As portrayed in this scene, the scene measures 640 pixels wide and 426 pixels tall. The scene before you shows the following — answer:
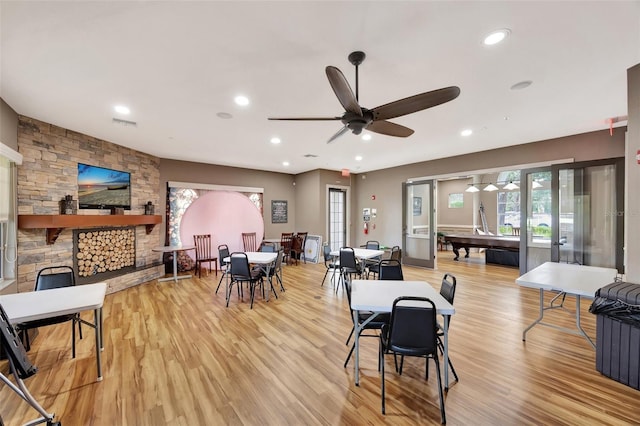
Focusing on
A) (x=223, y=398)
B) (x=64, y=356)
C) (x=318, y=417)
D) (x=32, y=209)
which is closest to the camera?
(x=318, y=417)

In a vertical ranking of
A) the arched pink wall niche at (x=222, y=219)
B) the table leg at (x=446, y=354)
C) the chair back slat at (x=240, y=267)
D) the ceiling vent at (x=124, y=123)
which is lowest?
the table leg at (x=446, y=354)

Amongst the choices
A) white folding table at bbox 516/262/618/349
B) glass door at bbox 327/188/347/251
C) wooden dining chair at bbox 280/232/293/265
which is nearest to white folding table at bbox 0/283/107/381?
white folding table at bbox 516/262/618/349

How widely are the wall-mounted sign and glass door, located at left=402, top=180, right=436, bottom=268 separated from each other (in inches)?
148

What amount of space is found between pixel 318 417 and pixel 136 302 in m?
3.96

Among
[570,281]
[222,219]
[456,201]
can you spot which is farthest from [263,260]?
[456,201]

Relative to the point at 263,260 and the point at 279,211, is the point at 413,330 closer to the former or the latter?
the point at 263,260

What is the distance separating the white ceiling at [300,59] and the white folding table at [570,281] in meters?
2.12

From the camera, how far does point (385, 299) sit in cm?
229

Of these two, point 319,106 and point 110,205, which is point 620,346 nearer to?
point 319,106

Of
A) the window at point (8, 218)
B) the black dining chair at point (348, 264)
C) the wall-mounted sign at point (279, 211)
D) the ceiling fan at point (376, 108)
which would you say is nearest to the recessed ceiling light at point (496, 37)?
the ceiling fan at point (376, 108)

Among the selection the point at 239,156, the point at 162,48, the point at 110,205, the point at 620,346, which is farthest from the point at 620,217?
the point at 110,205

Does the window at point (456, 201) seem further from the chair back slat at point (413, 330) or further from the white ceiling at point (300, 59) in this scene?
the chair back slat at point (413, 330)

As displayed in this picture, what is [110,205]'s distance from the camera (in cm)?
511

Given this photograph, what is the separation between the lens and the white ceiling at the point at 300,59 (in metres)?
1.80
